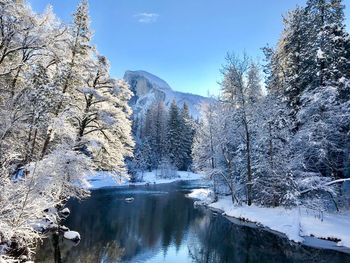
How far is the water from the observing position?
56.0ft

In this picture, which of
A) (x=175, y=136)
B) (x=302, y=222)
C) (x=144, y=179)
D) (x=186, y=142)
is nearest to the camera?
(x=302, y=222)

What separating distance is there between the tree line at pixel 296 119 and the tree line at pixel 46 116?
12.2 m

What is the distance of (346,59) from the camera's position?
84.2ft


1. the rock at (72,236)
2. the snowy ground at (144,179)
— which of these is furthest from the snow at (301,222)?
the snowy ground at (144,179)

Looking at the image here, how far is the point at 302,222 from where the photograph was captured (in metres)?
21.9

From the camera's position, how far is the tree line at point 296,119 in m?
24.6

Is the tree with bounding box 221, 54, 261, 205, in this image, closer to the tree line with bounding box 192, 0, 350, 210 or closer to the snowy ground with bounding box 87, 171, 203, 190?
the tree line with bounding box 192, 0, 350, 210

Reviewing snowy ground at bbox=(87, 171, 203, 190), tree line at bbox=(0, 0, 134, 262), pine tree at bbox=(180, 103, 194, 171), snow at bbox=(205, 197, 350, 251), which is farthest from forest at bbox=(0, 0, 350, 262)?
pine tree at bbox=(180, 103, 194, 171)

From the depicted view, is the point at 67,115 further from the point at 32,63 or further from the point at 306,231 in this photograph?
the point at 306,231

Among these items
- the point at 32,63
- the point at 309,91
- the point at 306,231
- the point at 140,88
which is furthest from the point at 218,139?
the point at 140,88

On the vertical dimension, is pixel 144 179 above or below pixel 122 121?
below

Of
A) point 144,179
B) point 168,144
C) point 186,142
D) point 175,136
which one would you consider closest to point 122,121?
point 144,179

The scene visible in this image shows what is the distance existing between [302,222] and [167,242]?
28.3 ft

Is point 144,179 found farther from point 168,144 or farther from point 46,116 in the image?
point 46,116
